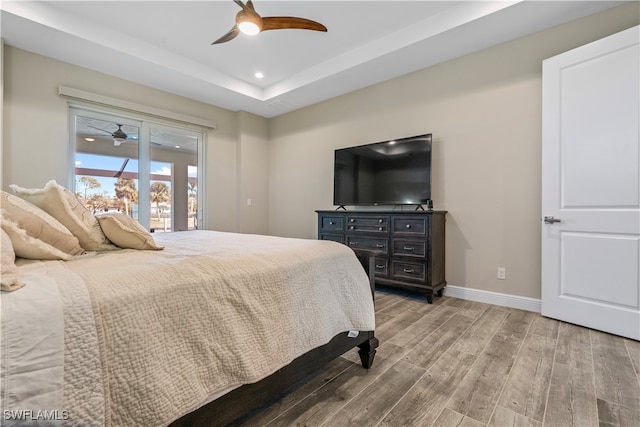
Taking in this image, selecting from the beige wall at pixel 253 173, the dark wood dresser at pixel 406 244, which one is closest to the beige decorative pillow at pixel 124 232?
the dark wood dresser at pixel 406 244

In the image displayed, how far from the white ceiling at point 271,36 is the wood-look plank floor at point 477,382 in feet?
8.79

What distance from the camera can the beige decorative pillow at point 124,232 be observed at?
4.85 ft

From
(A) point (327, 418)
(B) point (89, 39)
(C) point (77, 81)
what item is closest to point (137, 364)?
(A) point (327, 418)

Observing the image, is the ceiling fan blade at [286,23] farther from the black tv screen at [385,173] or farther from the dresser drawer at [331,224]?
the dresser drawer at [331,224]

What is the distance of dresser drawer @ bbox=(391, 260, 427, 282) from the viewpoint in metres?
3.05

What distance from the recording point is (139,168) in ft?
13.1

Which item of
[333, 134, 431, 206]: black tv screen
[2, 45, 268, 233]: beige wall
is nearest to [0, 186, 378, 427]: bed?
[333, 134, 431, 206]: black tv screen

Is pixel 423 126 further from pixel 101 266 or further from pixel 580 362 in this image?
pixel 101 266

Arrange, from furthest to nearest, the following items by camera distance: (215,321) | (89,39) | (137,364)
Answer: (89,39)
(215,321)
(137,364)

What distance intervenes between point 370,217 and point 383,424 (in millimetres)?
2338

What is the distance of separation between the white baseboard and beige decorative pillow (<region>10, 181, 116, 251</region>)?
3179 mm

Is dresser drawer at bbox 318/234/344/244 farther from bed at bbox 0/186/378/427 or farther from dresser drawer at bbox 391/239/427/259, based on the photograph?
bed at bbox 0/186/378/427

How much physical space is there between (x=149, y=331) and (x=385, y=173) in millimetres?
3131

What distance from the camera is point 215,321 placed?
1022 mm
